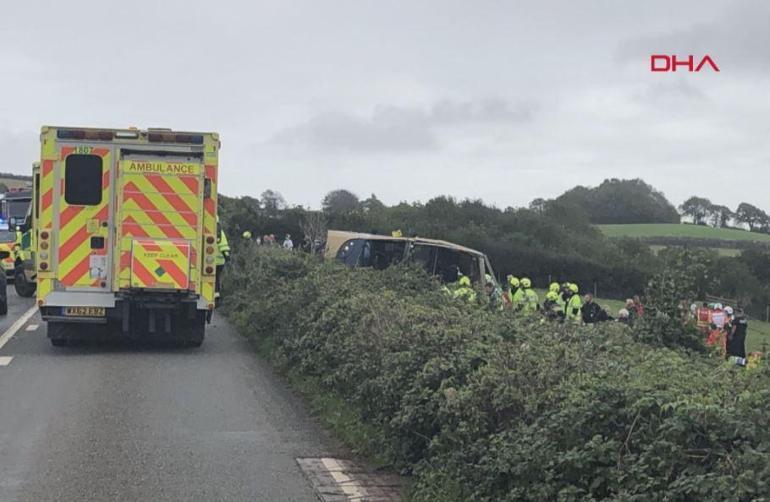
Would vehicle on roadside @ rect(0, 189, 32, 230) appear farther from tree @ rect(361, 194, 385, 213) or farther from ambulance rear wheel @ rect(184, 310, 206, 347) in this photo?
tree @ rect(361, 194, 385, 213)

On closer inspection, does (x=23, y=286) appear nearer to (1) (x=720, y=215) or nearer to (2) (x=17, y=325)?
(2) (x=17, y=325)

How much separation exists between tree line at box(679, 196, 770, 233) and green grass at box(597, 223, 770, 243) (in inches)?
239

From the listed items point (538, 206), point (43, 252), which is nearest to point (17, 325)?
point (43, 252)

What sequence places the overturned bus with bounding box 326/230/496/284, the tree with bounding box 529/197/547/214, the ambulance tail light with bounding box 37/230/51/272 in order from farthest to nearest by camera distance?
1. the tree with bounding box 529/197/547/214
2. the overturned bus with bounding box 326/230/496/284
3. the ambulance tail light with bounding box 37/230/51/272

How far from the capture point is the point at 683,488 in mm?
4496

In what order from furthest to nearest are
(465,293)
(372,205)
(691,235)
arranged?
(372,205) → (691,235) → (465,293)

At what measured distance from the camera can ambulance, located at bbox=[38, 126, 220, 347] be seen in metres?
13.2

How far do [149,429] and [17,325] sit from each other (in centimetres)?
919

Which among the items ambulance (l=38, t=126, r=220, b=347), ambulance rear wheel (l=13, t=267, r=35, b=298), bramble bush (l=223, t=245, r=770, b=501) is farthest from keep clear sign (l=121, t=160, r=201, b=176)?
ambulance rear wheel (l=13, t=267, r=35, b=298)

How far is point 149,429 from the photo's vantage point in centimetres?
866

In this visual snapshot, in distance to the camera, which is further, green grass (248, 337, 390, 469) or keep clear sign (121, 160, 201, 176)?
keep clear sign (121, 160, 201, 176)

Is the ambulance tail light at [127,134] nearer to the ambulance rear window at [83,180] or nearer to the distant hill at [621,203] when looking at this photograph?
the ambulance rear window at [83,180]

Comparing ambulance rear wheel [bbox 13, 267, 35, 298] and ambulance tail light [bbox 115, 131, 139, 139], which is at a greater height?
ambulance tail light [bbox 115, 131, 139, 139]

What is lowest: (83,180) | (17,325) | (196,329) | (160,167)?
(17,325)
